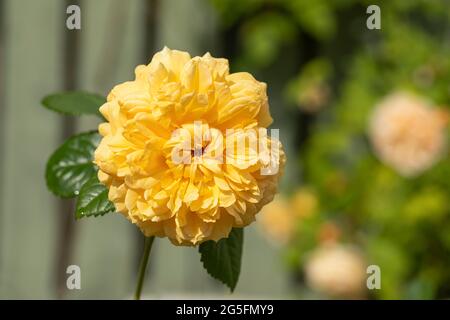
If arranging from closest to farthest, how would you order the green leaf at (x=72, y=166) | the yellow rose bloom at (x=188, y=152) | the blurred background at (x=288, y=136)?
the yellow rose bloom at (x=188, y=152) → the green leaf at (x=72, y=166) → the blurred background at (x=288, y=136)

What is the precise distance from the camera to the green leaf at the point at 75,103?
91cm

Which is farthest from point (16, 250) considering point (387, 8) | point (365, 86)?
point (387, 8)

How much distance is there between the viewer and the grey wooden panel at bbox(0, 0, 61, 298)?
273 cm

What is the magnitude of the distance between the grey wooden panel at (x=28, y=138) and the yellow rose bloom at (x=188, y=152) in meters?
2.04

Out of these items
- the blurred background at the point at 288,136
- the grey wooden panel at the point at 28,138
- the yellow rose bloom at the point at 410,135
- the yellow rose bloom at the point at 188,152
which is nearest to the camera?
the yellow rose bloom at the point at 188,152

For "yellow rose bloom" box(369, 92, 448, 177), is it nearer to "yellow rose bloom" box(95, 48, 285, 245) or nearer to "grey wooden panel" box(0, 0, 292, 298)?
"grey wooden panel" box(0, 0, 292, 298)

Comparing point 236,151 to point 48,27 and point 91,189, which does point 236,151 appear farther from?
point 48,27

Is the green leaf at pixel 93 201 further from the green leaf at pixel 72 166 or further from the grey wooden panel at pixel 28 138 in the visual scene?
the grey wooden panel at pixel 28 138

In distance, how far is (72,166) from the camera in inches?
34.9

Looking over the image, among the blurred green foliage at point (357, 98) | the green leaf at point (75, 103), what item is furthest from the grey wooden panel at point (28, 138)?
the green leaf at point (75, 103)

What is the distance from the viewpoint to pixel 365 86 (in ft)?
9.14

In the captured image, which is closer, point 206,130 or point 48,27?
point 206,130

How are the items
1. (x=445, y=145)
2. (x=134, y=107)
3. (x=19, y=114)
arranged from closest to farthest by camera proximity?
(x=134, y=107) → (x=445, y=145) → (x=19, y=114)

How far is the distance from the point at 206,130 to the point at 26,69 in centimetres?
209
